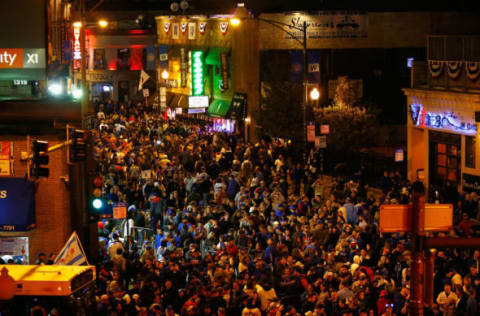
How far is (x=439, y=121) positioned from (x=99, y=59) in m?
43.4

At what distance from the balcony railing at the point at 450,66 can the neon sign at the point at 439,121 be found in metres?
0.94

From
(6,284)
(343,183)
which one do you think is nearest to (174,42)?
(343,183)

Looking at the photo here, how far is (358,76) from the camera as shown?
151ft

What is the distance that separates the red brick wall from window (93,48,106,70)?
5016 centimetres

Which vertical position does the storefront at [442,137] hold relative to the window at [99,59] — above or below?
below

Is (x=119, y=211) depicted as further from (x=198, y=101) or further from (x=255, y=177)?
(x=198, y=101)

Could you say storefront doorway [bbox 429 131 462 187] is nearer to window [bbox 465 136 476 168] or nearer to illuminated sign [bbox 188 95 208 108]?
window [bbox 465 136 476 168]

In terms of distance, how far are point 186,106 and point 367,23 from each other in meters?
13.7

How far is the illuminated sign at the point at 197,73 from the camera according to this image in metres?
49.9

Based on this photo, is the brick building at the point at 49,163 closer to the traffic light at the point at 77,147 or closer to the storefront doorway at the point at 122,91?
the traffic light at the point at 77,147

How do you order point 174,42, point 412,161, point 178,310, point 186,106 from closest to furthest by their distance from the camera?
point 178,310, point 412,161, point 186,106, point 174,42

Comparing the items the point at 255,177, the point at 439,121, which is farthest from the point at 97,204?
the point at 439,121

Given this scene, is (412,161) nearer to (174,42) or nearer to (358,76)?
(358,76)

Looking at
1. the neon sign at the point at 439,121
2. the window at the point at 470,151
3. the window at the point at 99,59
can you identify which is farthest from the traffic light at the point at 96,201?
the window at the point at 99,59
